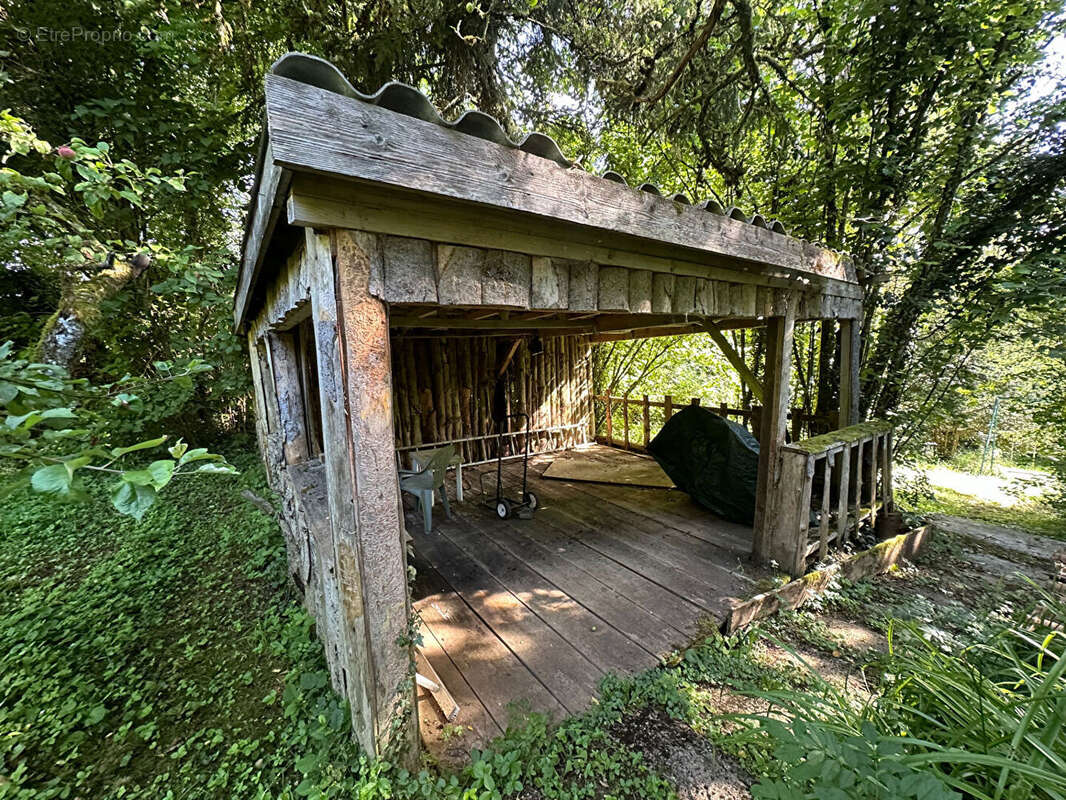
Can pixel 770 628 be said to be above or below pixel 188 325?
below

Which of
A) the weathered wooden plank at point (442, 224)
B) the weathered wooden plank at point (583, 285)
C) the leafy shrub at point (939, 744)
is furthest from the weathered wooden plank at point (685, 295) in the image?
the leafy shrub at point (939, 744)

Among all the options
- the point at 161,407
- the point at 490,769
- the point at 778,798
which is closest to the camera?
the point at 778,798

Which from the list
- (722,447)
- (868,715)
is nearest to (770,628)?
(868,715)

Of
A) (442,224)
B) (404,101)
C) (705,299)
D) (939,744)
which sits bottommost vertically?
(939,744)

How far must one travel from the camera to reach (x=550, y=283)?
169 cm

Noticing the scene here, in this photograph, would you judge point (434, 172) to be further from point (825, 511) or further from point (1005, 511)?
point (1005, 511)

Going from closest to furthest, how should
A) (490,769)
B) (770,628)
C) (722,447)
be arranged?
(490,769) < (770,628) < (722,447)

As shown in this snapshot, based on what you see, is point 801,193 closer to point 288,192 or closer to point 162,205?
point 288,192

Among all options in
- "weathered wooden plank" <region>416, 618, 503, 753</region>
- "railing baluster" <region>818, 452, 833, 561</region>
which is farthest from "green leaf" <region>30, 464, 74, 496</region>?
"railing baluster" <region>818, 452, 833, 561</region>

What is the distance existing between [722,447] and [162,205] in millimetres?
6915

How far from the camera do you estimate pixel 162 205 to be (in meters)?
4.55

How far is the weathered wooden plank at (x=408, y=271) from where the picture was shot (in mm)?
1334

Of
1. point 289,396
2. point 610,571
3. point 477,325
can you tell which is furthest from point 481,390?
point 610,571

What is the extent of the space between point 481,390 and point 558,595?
4072 mm
